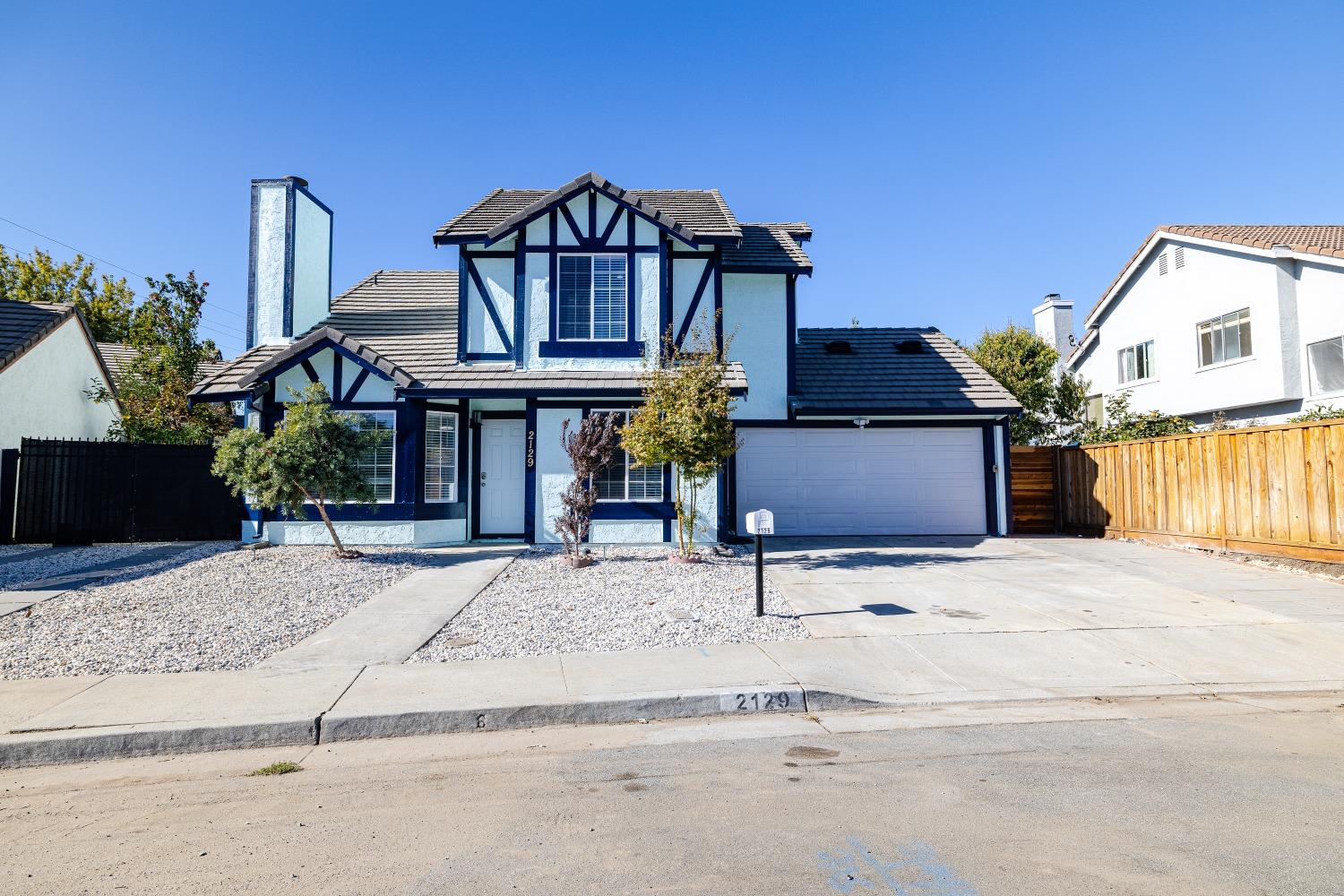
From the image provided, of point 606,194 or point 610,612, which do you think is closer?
point 610,612

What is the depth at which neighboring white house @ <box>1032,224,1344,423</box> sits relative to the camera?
63.0 ft

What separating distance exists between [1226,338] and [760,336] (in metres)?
14.3

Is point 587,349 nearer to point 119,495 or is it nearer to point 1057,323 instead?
point 119,495

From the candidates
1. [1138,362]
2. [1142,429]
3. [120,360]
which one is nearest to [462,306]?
[1142,429]

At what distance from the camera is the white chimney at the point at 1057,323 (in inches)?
1164

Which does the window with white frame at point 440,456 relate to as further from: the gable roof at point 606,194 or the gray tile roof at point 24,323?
the gray tile roof at point 24,323

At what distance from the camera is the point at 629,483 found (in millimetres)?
14375

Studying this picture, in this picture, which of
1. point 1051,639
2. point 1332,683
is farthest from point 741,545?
point 1332,683

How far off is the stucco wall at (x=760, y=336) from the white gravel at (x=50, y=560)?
37.6 ft

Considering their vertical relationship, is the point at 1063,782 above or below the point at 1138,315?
below

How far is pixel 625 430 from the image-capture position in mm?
11828

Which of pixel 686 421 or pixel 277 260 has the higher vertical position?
pixel 277 260

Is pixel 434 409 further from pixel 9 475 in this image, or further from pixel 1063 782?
pixel 1063 782

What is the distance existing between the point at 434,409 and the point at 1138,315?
22062 mm
